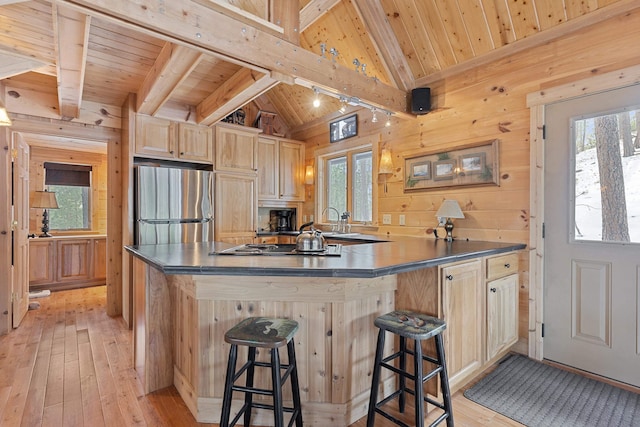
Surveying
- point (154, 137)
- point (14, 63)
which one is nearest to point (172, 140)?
point (154, 137)

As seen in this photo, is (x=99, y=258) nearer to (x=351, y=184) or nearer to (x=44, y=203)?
(x=44, y=203)

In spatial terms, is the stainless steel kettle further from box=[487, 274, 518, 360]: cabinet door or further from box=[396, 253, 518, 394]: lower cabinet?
box=[487, 274, 518, 360]: cabinet door

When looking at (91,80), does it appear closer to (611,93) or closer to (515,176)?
(515,176)

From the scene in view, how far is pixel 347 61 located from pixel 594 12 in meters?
2.24

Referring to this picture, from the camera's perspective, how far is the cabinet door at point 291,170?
189 inches

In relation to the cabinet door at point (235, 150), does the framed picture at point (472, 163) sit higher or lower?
lower

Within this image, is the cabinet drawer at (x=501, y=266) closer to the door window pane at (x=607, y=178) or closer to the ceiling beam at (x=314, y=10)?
the door window pane at (x=607, y=178)

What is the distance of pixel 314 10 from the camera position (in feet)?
10.9

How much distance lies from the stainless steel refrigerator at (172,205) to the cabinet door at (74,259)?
244cm

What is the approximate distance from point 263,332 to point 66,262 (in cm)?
499

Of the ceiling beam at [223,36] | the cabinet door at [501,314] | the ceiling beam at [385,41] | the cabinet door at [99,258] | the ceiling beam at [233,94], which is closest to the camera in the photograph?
the ceiling beam at [223,36]

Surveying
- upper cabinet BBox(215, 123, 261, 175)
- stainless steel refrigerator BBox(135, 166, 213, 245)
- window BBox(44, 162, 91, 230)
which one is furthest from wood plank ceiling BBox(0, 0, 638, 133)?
window BBox(44, 162, 91, 230)

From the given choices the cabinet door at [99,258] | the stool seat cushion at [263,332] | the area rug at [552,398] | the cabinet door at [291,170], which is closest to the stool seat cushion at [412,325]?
the stool seat cushion at [263,332]

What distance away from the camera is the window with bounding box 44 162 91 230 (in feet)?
17.2
